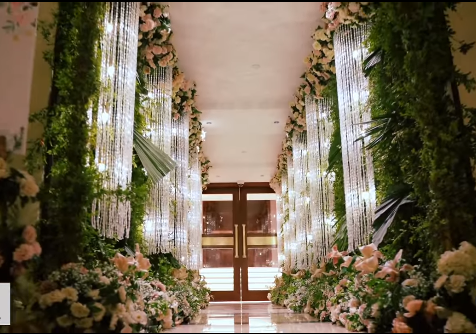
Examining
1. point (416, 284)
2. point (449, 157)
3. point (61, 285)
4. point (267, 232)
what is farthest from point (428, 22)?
point (267, 232)

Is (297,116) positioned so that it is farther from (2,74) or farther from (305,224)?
(2,74)

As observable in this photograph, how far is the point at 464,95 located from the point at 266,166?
9.01 meters

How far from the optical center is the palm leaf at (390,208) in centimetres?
392

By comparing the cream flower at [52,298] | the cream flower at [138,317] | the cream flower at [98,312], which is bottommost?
the cream flower at [138,317]

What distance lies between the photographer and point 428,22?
3.30 metres

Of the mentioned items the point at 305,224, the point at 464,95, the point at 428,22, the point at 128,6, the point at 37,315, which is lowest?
the point at 37,315

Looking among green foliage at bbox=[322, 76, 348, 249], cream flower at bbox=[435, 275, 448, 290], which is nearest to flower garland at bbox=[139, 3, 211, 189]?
green foliage at bbox=[322, 76, 348, 249]

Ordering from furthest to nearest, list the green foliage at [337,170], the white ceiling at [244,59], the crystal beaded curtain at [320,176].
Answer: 1. the crystal beaded curtain at [320,176]
2. the green foliage at [337,170]
3. the white ceiling at [244,59]

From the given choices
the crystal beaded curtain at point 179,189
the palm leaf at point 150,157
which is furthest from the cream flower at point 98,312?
the crystal beaded curtain at point 179,189

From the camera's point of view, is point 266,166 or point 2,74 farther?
point 266,166

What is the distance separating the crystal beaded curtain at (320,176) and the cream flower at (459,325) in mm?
3829

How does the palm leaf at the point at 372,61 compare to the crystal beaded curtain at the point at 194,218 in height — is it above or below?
above

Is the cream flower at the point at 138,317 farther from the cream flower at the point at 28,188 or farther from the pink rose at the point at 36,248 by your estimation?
the cream flower at the point at 28,188

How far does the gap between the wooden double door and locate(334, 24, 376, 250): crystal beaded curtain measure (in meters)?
10.2
